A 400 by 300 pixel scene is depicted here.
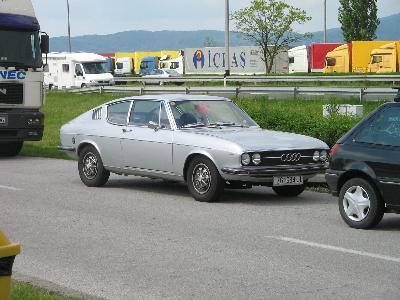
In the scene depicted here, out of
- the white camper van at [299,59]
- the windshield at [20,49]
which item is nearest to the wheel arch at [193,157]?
the windshield at [20,49]

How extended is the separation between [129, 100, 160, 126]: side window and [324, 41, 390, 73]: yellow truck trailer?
52.4m

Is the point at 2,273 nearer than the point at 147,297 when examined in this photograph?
Yes

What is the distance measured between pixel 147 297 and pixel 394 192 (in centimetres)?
388

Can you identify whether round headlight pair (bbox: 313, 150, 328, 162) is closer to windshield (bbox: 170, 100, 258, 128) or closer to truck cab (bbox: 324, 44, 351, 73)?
windshield (bbox: 170, 100, 258, 128)

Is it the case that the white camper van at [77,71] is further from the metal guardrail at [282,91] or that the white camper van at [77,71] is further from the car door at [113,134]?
the car door at [113,134]

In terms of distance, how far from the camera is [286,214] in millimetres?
12016

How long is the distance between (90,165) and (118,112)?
3.08ft

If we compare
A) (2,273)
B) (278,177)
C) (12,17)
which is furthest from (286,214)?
(12,17)

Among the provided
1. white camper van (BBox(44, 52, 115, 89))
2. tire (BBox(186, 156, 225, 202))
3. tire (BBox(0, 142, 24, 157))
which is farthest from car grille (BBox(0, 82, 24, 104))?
white camper van (BBox(44, 52, 115, 89))

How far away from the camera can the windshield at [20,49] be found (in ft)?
66.0

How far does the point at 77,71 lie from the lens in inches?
2307

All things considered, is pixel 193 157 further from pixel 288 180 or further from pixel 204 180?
pixel 288 180

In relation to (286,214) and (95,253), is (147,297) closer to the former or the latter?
(95,253)

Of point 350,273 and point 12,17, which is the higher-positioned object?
point 12,17
